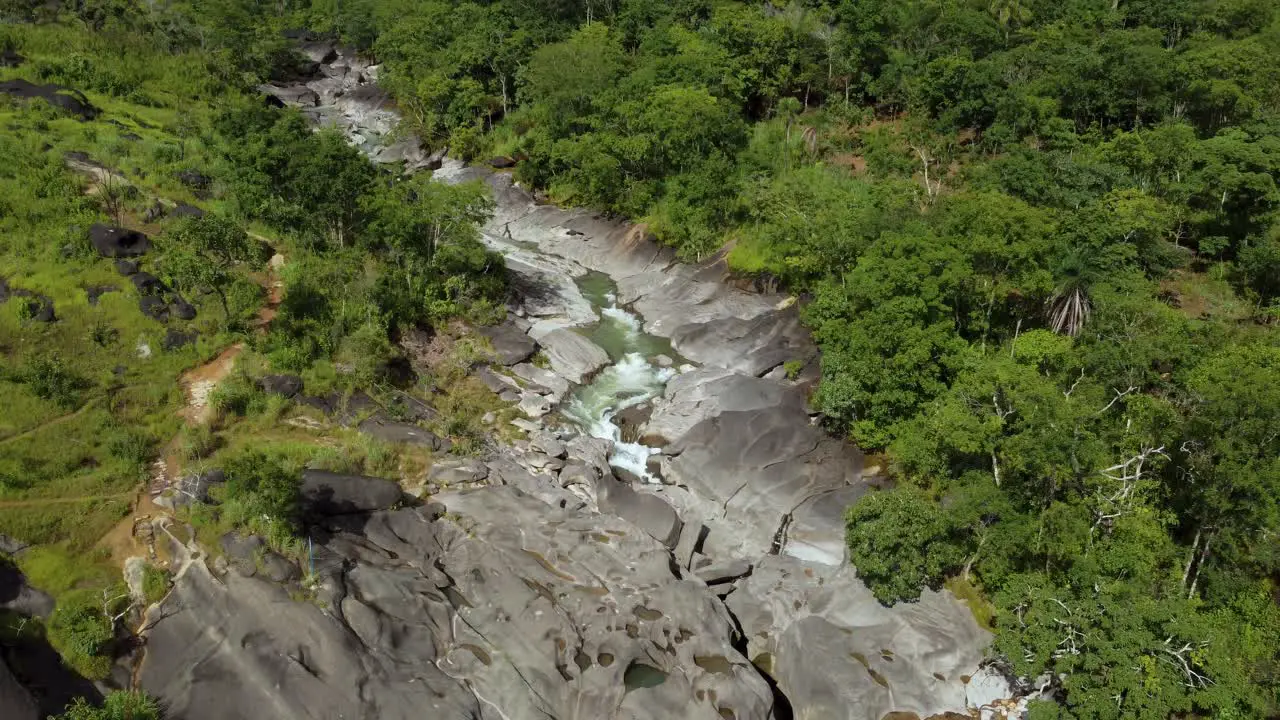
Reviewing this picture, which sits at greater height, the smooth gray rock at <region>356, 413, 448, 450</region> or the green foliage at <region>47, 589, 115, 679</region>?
the green foliage at <region>47, 589, 115, 679</region>

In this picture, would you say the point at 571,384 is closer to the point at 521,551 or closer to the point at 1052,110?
the point at 521,551

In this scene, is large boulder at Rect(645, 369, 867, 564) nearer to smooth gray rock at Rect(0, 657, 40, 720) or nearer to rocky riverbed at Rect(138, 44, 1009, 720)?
rocky riverbed at Rect(138, 44, 1009, 720)

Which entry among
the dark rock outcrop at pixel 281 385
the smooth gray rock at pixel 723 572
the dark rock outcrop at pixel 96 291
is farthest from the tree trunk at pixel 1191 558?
the dark rock outcrop at pixel 96 291

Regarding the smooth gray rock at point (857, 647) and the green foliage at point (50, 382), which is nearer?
the smooth gray rock at point (857, 647)

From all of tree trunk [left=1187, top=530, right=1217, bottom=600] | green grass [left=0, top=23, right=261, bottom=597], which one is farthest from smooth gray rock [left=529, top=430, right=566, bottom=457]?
tree trunk [left=1187, top=530, right=1217, bottom=600]

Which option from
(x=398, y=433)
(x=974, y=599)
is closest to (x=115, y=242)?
(x=398, y=433)

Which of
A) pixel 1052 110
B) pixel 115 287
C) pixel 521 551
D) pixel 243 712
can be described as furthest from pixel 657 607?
pixel 1052 110

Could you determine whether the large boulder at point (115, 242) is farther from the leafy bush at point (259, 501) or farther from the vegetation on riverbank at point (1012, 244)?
the vegetation on riverbank at point (1012, 244)
